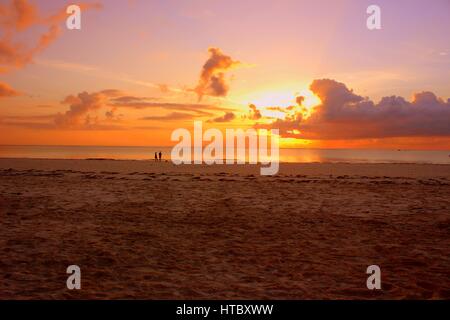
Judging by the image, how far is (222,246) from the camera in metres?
9.66

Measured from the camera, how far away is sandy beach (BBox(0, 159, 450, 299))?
22.2 ft

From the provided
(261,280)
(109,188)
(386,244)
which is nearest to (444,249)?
(386,244)

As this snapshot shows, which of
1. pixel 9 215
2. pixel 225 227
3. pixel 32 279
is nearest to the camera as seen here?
pixel 32 279

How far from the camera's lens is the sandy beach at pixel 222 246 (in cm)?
676

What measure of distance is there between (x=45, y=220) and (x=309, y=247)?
8918 millimetres

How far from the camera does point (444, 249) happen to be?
949cm

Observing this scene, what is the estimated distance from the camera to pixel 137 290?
6578 mm

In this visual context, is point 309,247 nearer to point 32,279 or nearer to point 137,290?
point 137,290

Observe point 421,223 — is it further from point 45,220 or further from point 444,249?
point 45,220
